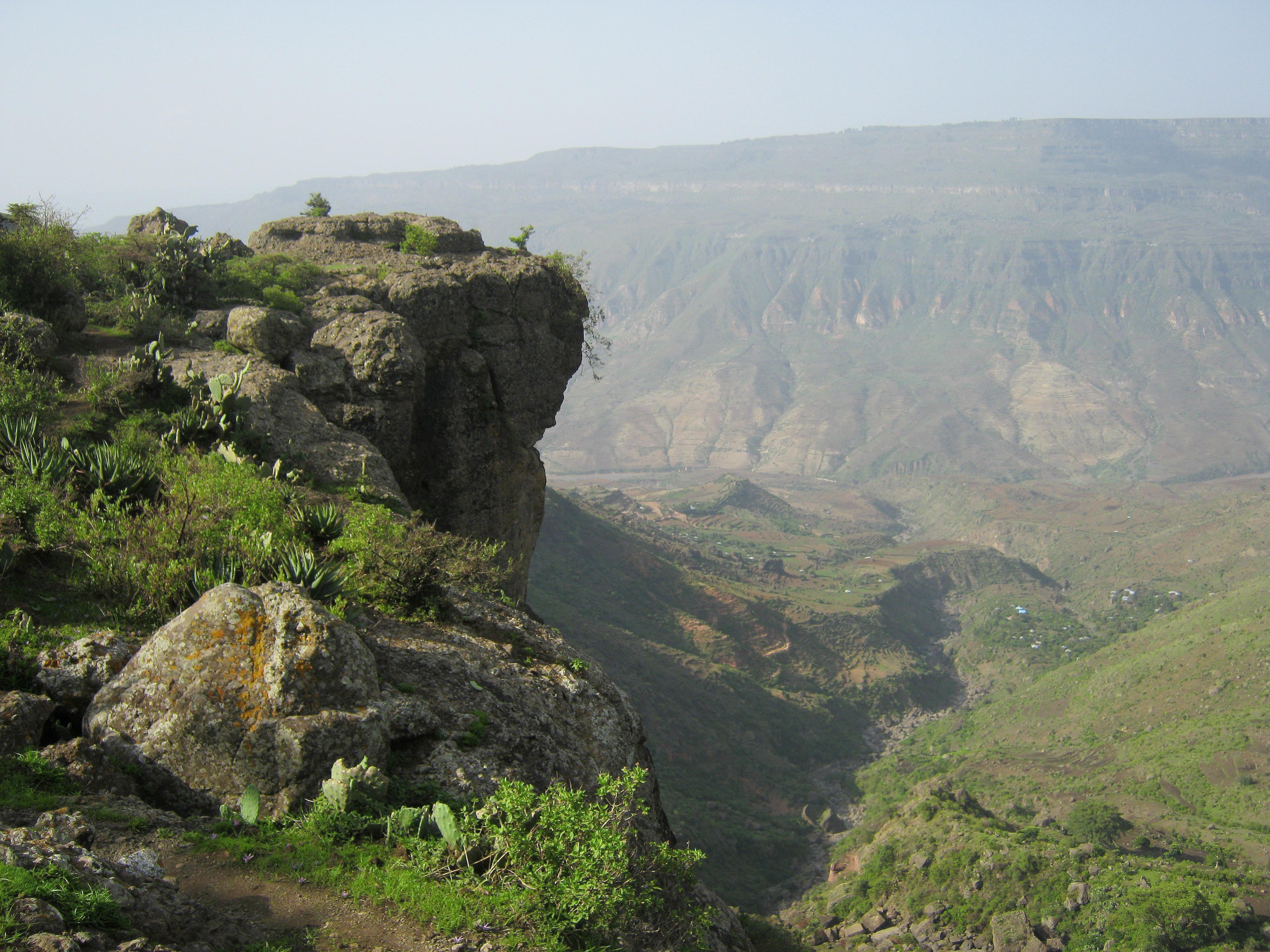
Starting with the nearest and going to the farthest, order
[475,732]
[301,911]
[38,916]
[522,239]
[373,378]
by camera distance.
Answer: [38,916] → [301,911] → [475,732] → [373,378] → [522,239]

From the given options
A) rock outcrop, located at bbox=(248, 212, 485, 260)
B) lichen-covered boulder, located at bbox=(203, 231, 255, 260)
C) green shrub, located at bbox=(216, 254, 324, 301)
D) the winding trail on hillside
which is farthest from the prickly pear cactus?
the winding trail on hillside

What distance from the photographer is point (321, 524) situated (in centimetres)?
1078

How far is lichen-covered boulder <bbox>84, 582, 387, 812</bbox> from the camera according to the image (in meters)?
7.25

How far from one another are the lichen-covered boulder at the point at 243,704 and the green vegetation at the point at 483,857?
1.09ft

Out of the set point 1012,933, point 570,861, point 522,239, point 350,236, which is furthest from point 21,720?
point 1012,933

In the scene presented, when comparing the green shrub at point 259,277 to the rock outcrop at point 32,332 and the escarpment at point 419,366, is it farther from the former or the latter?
the rock outcrop at point 32,332

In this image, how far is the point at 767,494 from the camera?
142875mm

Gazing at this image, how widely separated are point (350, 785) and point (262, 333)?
40.0 ft

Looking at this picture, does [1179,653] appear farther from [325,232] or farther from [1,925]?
[1,925]

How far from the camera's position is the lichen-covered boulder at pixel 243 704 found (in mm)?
7246

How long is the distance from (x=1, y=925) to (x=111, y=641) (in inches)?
153

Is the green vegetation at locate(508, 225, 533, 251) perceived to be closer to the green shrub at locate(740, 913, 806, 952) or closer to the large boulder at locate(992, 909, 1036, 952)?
the green shrub at locate(740, 913, 806, 952)

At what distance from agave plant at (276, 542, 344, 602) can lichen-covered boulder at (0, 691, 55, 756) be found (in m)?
2.43

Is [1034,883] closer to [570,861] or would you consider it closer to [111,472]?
[570,861]
